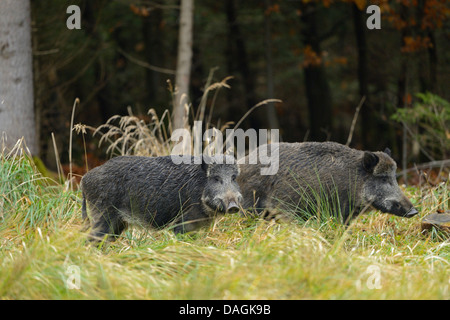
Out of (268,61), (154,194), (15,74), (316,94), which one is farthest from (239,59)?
(154,194)

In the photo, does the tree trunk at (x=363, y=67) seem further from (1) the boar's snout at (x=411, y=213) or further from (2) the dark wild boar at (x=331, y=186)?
(1) the boar's snout at (x=411, y=213)

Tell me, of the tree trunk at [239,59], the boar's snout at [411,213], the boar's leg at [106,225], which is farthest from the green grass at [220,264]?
the tree trunk at [239,59]

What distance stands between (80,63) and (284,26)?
6.37m

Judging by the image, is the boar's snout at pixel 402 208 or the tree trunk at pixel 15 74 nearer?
the boar's snout at pixel 402 208

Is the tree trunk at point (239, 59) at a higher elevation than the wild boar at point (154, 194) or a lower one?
higher

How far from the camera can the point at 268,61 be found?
1590 cm

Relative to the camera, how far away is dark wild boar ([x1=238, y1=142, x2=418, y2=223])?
240 inches

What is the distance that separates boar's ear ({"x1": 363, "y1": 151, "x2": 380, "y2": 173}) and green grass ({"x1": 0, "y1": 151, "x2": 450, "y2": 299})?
68cm

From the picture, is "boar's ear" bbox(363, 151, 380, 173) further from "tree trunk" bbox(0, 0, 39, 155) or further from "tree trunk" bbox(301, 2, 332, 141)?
"tree trunk" bbox(301, 2, 332, 141)

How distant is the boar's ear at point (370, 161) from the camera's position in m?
6.11

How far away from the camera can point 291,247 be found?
4715 mm

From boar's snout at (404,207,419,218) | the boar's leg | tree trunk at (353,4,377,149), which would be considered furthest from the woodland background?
the boar's leg

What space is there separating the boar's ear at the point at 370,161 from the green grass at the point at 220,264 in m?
0.68
